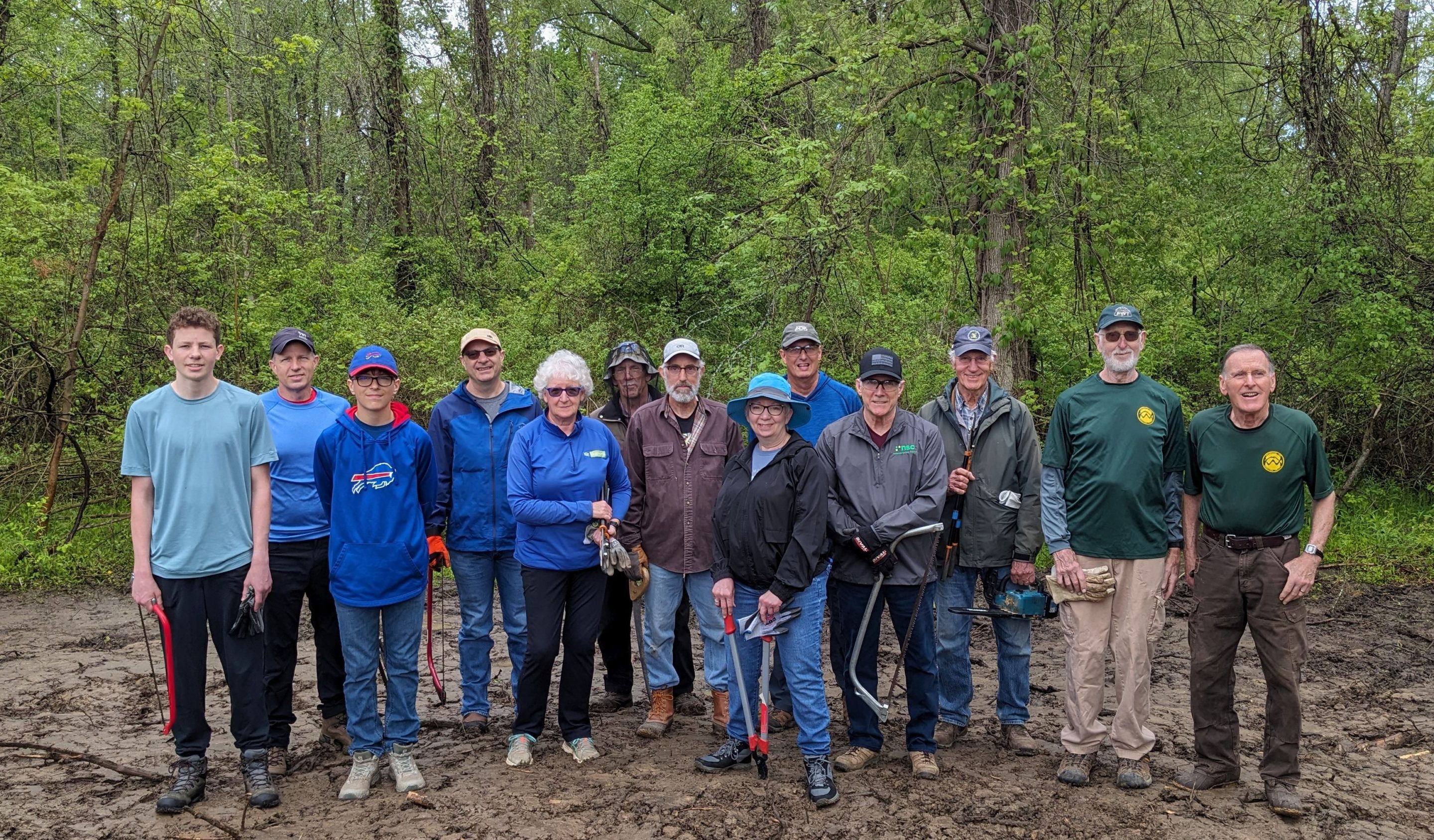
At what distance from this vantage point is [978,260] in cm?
939

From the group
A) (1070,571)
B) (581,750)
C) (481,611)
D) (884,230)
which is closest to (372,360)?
(481,611)

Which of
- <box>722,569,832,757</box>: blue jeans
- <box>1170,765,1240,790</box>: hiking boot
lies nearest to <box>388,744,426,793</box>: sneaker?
<box>722,569,832,757</box>: blue jeans

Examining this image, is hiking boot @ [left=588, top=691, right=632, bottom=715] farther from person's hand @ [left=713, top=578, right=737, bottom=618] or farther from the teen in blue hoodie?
person's hand @ [left=713, top=578, right=737, bottom=618]

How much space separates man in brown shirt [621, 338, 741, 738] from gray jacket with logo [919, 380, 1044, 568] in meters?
1.21

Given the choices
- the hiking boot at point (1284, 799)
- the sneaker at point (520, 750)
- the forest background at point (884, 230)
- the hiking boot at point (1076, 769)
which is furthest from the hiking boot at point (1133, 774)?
the forest background at point (884, 230)

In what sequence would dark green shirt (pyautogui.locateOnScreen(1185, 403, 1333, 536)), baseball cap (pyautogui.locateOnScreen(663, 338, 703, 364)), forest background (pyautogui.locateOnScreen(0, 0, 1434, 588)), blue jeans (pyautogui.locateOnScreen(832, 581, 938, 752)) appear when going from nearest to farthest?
dark green shirt (pyautogui.locateOnScreen(1185, 403, 1333, 536))
blue jeans (pyautogui.locateOnScreen(832, 581, 938, 752))
baseball cap (pyautogui.locateOnScreen(663, 338, 703, 364))
forest background (pyautogui.locateOnScreen(0, 0, 1434, 588))

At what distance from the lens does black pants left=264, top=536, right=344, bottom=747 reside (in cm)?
491

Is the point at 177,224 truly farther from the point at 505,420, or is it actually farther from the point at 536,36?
the point at 536,36

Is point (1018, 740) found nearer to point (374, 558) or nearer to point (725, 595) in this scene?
point (725, 595)

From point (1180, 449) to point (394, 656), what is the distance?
12.6 feet

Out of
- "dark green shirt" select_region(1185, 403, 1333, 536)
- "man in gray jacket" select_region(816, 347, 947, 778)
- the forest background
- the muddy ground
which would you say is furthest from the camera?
the forest background

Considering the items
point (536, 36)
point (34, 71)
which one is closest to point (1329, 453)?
point (34, 71)

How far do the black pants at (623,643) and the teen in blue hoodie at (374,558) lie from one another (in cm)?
145

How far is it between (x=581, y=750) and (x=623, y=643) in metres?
1.09
